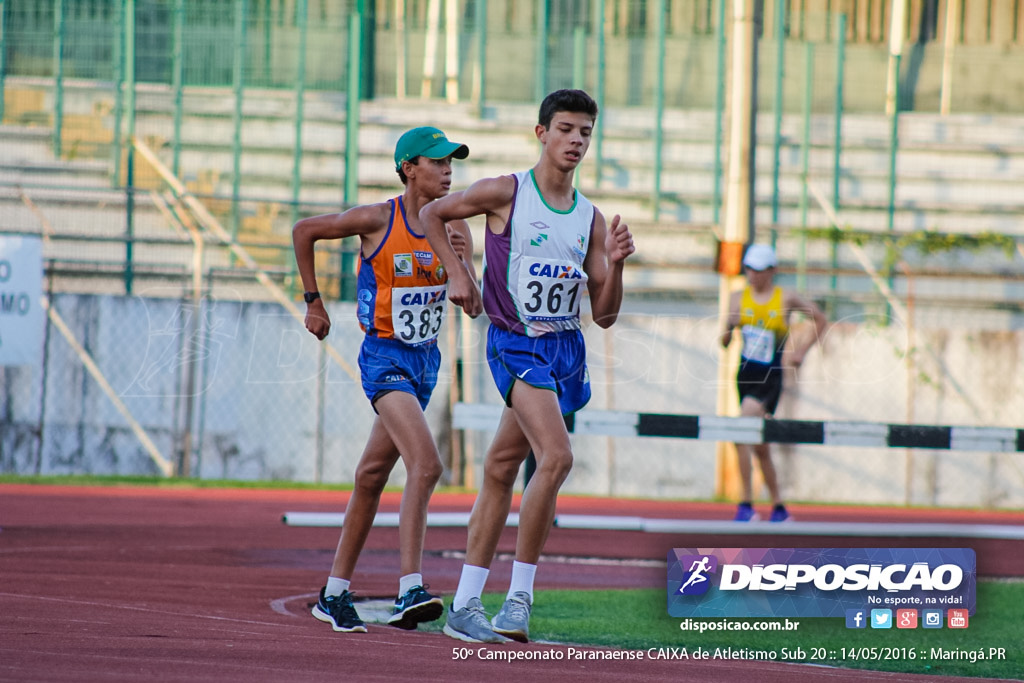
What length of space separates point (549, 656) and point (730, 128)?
35.3 feet

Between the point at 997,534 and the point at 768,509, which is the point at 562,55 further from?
the point at 997,534

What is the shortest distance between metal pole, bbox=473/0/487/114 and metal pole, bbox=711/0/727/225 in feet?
11.2

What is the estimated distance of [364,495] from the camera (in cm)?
643

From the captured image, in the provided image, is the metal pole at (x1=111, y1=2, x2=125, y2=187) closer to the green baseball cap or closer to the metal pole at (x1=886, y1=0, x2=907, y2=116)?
the metal pole at (x1=886, y1=0, x2=907, y2=116)

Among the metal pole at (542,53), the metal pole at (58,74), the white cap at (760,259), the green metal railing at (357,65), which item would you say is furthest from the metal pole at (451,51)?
the white cap at (760,259)

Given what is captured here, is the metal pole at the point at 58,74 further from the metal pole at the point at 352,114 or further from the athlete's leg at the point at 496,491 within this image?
the athlete's leg at the point at 496,491

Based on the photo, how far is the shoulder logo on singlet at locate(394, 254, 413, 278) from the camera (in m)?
6.35

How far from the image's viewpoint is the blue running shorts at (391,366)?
20.8 ft

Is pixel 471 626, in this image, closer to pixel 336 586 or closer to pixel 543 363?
pixel 336 586

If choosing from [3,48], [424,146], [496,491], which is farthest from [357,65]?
[496,491]

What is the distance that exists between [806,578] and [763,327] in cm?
632

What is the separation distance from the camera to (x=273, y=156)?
20.3 meters

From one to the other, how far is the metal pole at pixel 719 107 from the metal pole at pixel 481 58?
3412 mm

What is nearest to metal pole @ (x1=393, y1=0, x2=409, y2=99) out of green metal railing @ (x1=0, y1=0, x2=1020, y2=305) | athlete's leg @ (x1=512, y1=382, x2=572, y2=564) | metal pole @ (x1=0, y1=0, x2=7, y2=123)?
green metal railing @ (x1=0, y1=0, x2=1020, y2=305)
